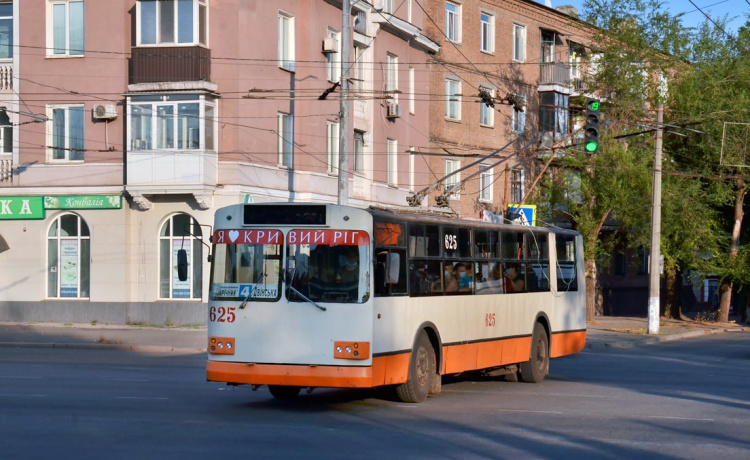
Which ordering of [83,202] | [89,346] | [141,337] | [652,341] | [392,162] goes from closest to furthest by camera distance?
[89,346] → [141,337] → [652,341] → [83,202] → [392,162]

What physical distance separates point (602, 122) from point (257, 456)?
120ft

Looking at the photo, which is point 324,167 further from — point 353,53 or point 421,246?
point 421,246

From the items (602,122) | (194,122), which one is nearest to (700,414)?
(194,122)

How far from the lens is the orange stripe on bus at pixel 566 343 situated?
20.9 m

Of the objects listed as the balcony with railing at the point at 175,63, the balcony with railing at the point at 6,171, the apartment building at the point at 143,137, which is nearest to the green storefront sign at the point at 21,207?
the apartment building at the point at 143,137

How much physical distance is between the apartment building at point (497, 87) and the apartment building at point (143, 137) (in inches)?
370

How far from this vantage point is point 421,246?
16078 millimetres

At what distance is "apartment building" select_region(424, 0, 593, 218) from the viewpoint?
46.2 meters

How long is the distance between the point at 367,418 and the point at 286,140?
23039mm

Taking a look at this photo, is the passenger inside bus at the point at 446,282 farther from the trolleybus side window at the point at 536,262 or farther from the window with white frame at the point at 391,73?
the window with white frame at the point at 391,73

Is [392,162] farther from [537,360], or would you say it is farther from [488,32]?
[537,360]

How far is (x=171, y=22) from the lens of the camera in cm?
3425

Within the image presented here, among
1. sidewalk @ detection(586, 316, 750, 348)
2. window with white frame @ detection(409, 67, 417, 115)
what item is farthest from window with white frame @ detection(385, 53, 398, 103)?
sidewalk @ detection(586, 316, 750, 348)

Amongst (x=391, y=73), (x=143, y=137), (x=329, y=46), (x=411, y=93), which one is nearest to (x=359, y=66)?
(x=329, y=46)
